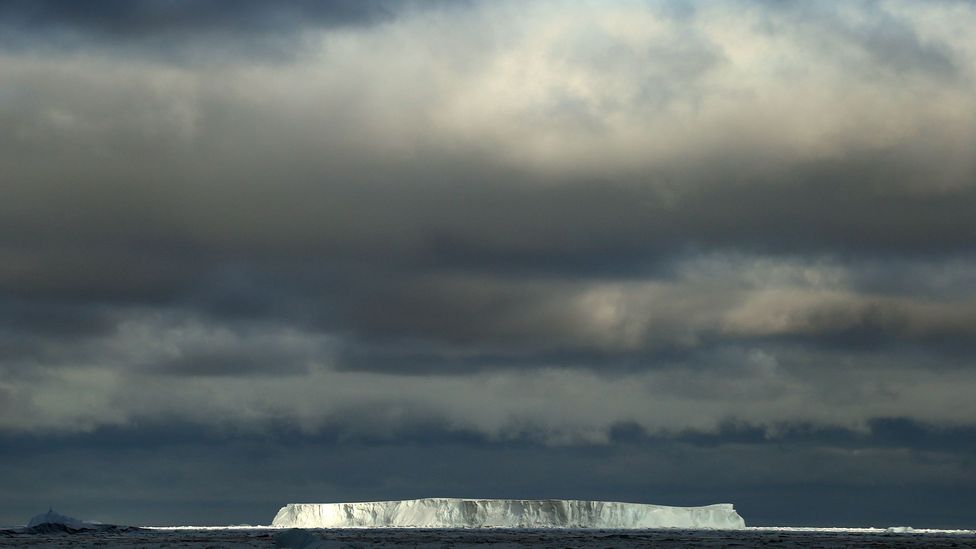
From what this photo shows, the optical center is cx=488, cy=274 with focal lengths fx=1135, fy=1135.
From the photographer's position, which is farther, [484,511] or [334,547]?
[484,511]

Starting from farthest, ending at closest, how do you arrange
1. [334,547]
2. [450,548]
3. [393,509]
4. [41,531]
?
[393,509], [41,531], [450,548], [334,547]

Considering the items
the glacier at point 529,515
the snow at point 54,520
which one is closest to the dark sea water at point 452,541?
the snow at point 54,520

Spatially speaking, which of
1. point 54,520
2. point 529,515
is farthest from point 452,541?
point 529,515

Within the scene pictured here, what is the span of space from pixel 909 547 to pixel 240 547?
4053cm

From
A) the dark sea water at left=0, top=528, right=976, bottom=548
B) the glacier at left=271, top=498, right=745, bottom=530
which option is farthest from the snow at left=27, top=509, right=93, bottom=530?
the glacier at left=271, top=498, right=745, bottom=530

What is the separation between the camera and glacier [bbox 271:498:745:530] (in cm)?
14150

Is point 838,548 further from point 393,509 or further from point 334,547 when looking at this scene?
point 393,509

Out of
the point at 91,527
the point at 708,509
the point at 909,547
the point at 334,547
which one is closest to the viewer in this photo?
the point at 334,547

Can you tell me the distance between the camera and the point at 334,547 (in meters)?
49.4

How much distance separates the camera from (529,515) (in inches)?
5610

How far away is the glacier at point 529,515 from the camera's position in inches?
5571

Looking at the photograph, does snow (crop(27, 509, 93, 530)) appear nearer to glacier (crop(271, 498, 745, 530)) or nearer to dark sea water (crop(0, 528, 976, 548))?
dark sea water (crop(0, 528, 976, 548))

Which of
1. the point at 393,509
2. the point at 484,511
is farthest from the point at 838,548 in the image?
the point at 393,509

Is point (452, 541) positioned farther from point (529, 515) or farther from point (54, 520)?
point (529, 515)
